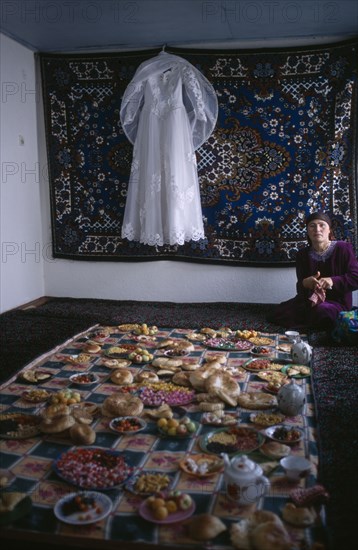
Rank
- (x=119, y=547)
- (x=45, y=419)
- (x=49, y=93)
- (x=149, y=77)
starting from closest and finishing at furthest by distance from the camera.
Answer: (x=119, y=547), (x=45, y=419), (x=149, y=77), (x=49, y=93)

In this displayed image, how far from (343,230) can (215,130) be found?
122cm

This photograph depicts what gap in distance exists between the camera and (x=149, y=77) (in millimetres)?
4082

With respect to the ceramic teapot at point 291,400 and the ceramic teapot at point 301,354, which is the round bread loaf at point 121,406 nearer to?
the ceramic teapot at point 291,400

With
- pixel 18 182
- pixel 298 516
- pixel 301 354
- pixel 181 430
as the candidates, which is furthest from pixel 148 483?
pixel 18 182

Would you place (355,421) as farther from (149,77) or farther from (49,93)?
(49,93)

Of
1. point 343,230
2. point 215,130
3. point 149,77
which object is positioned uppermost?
point 149,77

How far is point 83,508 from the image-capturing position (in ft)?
5.27

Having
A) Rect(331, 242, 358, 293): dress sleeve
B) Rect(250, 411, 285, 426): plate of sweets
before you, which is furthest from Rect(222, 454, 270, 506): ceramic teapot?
Rect(331, 242, 358, 293): dress sleeve

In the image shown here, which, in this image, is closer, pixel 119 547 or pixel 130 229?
pixel 119 547

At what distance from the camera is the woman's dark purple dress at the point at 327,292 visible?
3.59 meters

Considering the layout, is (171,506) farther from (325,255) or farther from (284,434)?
(325,255)

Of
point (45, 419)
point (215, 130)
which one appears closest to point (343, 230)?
point (215, 130)

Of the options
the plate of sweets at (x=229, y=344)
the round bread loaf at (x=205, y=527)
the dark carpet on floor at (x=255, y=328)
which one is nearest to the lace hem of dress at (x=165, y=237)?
the dark carpet on floor at (x=255, y=328)

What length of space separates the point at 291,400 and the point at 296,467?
0.49m
